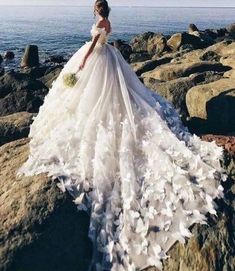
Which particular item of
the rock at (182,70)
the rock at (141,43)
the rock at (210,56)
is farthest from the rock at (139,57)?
the rock at (182,70)

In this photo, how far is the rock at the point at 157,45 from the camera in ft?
117

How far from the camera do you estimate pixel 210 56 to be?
23.6 metres

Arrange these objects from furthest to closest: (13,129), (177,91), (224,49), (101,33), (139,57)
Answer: (139,57) → (224,49) → (177,91) → (13,129) → (101,33)

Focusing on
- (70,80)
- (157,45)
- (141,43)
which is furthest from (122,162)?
(141,43)

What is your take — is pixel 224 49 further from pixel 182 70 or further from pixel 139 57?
pixel 139 57

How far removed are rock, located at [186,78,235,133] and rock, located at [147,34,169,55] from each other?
23152 mm

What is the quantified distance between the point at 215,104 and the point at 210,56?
1222cm

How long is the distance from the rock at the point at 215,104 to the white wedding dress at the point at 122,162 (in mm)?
2085

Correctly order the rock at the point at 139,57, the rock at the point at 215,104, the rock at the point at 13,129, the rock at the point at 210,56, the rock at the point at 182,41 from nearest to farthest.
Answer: the rock at the point at 13,129, the rock at the point at 215,104, the rock at the point at 210,56, the rock at the point at 139,57, the rock at the point at 182,41

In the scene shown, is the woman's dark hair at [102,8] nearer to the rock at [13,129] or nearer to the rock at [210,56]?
the rock at [13,129]

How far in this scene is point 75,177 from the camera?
8.16 m

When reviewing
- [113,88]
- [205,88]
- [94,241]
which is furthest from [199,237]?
[205,88]

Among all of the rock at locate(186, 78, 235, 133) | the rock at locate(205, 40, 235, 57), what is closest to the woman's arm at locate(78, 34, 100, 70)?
the rock at locate(186, 78, 235, 133)

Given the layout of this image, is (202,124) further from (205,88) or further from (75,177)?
(75,177)
